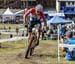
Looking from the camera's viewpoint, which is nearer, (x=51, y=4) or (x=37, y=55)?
(x=37, y=55)

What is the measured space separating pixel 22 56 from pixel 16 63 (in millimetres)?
1507

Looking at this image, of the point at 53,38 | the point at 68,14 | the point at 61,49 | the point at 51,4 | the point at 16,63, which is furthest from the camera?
the point at 51,4

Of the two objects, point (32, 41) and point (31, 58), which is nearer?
point (31, 58)

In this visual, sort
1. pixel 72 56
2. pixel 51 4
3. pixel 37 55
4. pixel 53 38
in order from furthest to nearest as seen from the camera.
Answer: pixel 51 4
pixel 53 38
pixel 37 55
pixel 72 56

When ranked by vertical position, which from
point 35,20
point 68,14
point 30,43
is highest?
point 35,20

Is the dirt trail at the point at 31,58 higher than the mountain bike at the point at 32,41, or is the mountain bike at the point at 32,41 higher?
the mountain bike at the point at 32,41

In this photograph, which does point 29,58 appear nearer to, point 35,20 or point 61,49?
point 35,20

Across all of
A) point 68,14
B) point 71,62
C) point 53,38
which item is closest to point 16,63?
point 71,62

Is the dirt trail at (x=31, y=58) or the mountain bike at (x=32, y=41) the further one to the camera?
the mountain bike at (x=32, y=41)

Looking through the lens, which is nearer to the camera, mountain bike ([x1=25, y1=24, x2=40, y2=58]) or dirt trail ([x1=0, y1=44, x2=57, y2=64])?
dirt trail ([x1=0, y1=44, x2=57, y2=64])

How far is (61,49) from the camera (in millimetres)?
13836

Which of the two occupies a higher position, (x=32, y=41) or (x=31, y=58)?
(x=32, y=41)

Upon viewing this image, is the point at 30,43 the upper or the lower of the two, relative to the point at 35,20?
lower

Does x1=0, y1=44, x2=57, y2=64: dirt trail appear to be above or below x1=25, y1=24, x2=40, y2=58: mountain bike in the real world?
below
